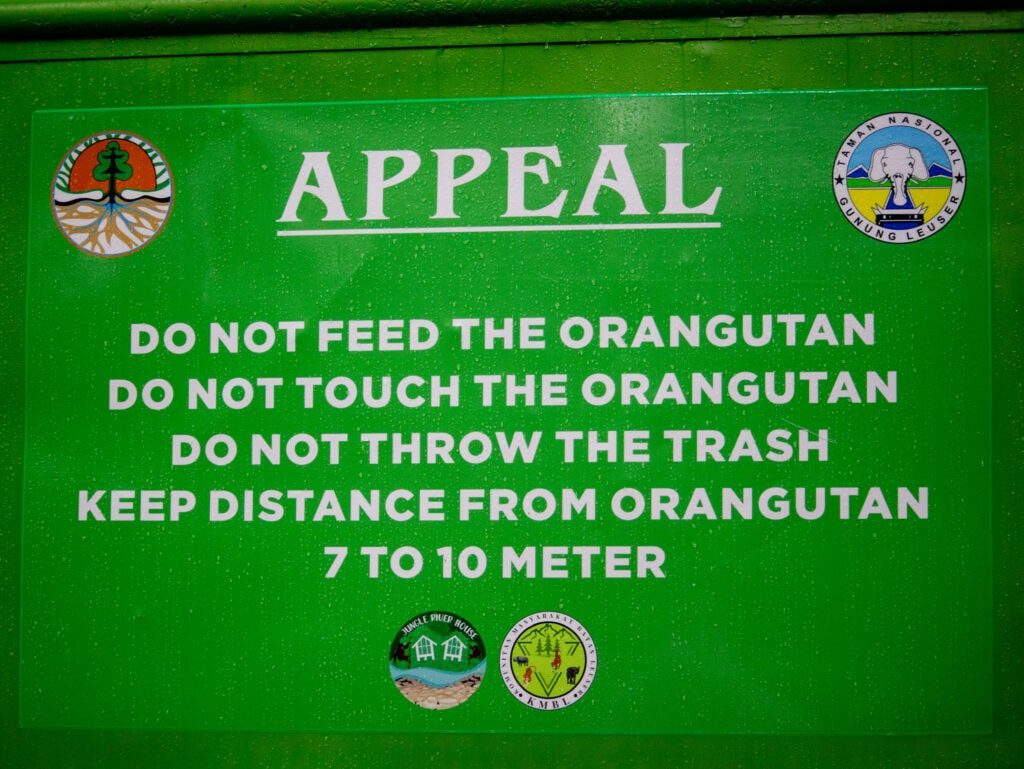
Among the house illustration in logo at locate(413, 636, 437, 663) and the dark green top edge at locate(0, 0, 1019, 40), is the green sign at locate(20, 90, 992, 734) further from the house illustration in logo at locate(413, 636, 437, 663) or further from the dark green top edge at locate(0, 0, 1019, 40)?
the dark green top edge at locate(0, 0, 1019, 40)

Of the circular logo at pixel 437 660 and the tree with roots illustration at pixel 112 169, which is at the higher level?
the tree with roots illustration at pixel 112 169

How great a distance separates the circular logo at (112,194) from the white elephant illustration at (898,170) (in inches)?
49.0

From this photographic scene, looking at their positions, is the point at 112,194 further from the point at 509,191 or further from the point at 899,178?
the point at 899,178

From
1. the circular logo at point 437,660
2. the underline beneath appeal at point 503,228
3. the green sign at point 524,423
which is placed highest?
the underline beneath appeal at point 503,228

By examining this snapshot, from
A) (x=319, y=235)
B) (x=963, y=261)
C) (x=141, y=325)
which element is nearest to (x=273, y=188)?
(x=319, y=235)

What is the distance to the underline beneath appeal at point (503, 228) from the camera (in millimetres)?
1599

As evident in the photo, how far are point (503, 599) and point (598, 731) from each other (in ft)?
0.90

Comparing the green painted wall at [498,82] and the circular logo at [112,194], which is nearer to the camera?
the green painted wall at [498,82]

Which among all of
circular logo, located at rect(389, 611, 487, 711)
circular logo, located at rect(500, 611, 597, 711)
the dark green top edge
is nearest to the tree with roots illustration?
the dark green top edge

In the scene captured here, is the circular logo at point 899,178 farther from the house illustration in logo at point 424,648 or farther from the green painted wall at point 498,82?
the house illustration in logo at point 424,648

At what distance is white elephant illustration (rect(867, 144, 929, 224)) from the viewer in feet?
5.18

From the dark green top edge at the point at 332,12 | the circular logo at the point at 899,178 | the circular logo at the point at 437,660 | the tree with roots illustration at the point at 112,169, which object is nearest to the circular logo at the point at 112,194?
the tree with roots illustration at the point at 112,169

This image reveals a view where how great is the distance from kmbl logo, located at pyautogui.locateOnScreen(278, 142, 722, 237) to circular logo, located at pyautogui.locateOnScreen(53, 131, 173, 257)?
0.24 metres

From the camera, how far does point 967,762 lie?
1.54m
